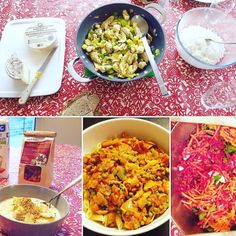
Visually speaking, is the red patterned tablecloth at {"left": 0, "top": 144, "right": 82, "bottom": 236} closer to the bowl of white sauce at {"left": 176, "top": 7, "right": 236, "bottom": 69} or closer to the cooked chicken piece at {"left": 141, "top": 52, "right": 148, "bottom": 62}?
the cooked chicken piece at {"left": 141, "top": 52, "right": 148, "bottom": 62}

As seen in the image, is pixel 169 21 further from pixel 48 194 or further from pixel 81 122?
pixel 48 194

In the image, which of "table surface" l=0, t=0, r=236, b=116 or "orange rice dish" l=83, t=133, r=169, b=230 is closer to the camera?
"orange rice dish" l=83, t=133, r=169, b=230

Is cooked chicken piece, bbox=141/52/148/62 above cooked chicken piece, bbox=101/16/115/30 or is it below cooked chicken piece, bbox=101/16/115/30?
below

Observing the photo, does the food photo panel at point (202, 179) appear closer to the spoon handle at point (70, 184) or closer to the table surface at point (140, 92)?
the table surface at point (140, 92)

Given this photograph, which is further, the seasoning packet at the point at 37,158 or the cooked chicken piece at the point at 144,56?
the cooked chicken piece at the point at 144,56

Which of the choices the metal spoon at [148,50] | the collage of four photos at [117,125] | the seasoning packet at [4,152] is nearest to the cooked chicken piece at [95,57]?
the collage of four photos at [117,125]

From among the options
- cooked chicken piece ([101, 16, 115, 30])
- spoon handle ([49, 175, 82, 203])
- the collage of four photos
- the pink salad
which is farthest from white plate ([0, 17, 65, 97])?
the pink salad
